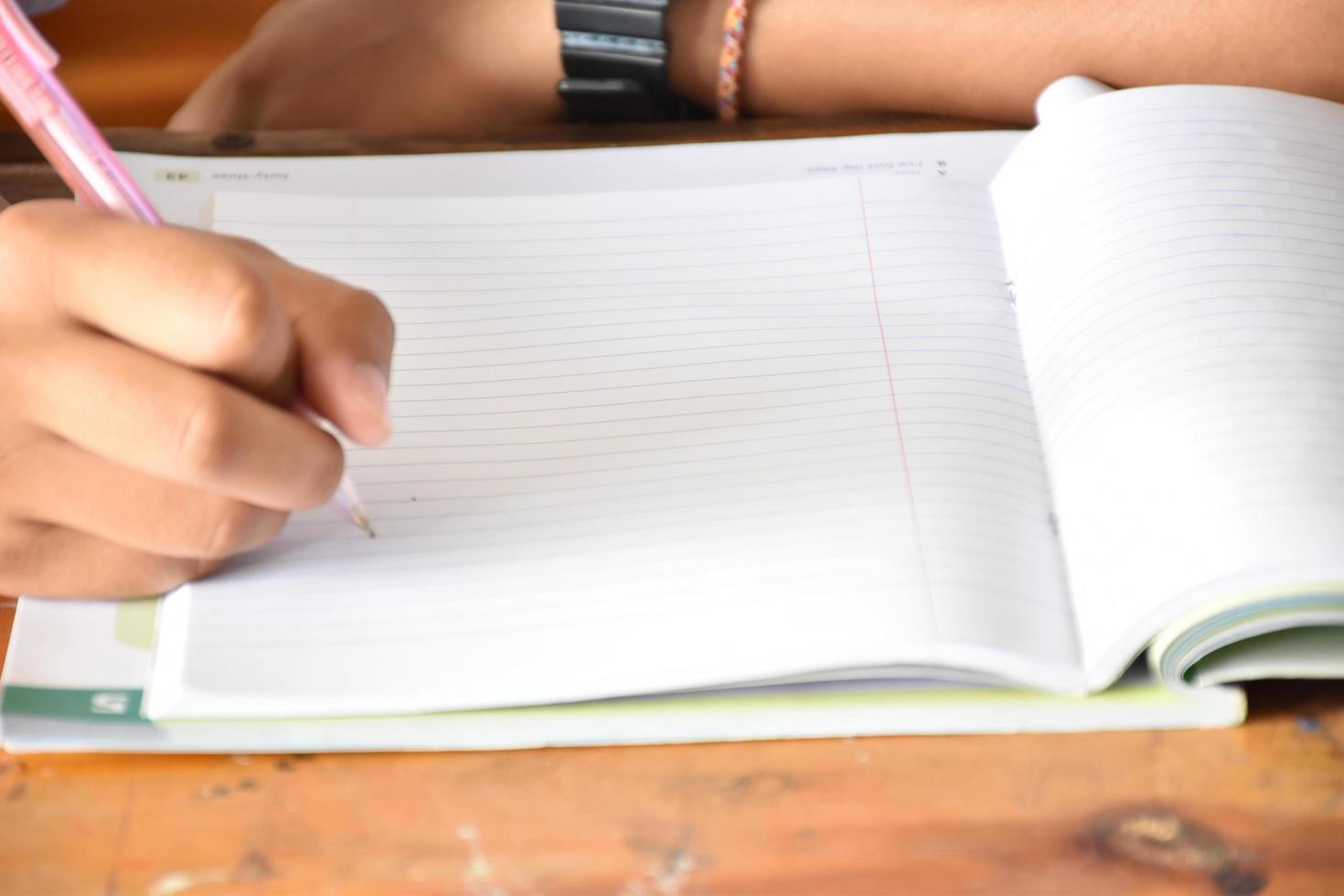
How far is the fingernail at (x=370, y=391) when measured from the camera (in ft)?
1.41

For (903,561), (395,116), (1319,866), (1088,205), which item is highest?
(395,116)

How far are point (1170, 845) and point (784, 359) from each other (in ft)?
0.81

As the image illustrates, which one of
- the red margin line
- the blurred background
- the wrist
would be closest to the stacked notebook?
the red margin line

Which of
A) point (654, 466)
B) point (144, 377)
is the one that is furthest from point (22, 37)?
point (654, 466)

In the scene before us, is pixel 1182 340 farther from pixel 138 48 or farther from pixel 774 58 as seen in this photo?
pixel 138 48

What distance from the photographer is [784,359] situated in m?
0.55

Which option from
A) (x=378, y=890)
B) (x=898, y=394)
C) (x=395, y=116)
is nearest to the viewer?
(x=378, y=890)

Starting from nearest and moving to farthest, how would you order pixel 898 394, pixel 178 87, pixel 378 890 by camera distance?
1. pixel 378 890
2. pixel 898 394
3. pixel 178 87

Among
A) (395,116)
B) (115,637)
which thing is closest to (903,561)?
(115,637)

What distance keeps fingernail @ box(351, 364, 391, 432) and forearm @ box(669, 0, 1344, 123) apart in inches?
14.7

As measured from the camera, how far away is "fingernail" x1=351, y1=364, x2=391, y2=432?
0.43 m

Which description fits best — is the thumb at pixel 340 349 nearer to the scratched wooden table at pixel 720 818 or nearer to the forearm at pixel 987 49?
the scratched wooden table at pixel 720 818

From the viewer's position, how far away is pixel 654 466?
0.52 m

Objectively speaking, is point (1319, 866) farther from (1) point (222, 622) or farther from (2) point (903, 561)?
(1) point (222, 622)
